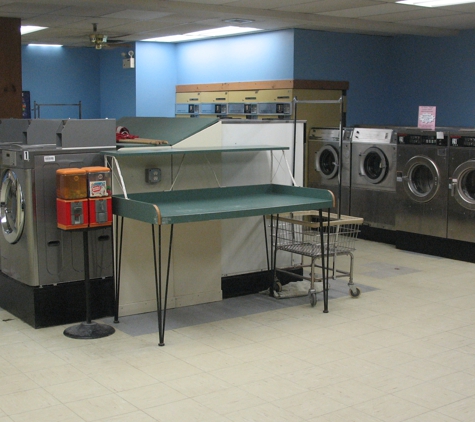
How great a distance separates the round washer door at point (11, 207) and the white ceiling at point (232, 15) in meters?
2.70

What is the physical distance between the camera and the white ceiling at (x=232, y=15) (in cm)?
758

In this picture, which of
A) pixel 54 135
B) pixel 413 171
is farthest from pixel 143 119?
pixel 413 171

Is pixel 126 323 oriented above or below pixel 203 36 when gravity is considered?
below

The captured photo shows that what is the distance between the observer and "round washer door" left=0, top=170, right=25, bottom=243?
Answer: 5277 mm

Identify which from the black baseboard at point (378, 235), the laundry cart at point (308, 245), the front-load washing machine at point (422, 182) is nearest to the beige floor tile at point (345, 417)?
the laundry cart at point (308, 245)

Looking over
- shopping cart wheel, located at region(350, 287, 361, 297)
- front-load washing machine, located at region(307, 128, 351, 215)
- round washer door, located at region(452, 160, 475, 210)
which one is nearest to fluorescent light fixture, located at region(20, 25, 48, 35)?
front-load washing machine, located at region(307, 128, 351, 215)

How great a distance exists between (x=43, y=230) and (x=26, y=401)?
62.9 inches

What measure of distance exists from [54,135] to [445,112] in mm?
6658

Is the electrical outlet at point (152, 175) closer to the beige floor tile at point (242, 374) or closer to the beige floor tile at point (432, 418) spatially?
the beige floor tile at point (242, 374)

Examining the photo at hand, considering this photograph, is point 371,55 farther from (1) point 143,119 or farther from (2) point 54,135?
(2) point 54,135

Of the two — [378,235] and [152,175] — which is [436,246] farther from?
[152,175]

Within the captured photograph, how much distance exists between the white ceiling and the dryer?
156cm

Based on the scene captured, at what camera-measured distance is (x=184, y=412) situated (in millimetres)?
3754

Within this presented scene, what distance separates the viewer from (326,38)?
9891 millimetres
